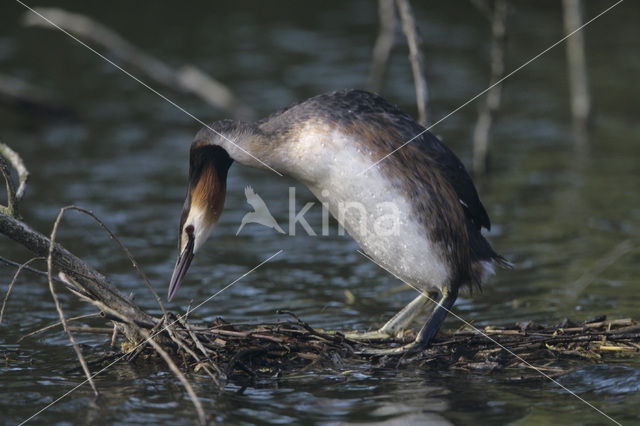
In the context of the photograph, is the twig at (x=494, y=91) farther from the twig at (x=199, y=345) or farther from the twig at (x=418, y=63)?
the twig at (x=199, y=345)

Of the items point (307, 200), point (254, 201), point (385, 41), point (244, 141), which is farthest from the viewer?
point (307, 200)

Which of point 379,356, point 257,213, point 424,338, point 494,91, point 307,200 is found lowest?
point 379,356

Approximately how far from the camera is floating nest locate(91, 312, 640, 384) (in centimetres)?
561

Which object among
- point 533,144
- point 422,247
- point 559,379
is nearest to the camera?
point 559,379

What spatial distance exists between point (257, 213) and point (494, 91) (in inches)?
121

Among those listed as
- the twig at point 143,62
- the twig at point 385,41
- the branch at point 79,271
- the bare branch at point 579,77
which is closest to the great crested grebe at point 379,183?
the branch at point 79,271

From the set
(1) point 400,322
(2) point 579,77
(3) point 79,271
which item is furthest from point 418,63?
(2) point 579,77

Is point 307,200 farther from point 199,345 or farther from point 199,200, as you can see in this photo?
point 199,345

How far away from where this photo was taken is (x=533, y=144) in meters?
12.8

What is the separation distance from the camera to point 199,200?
6.23 m

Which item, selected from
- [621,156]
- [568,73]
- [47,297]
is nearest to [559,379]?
[47,297]

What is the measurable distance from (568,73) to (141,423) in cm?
1301

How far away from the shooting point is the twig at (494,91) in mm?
10133

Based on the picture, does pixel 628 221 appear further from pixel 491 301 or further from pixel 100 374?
pixel 100 374
